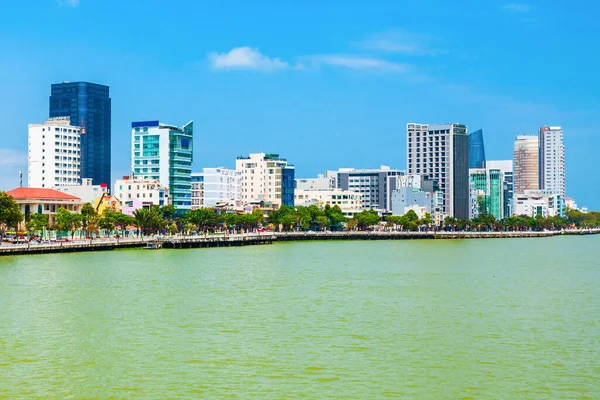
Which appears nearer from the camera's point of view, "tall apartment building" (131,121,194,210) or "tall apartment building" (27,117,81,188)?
"tall apartment building" (131,121,194,210)

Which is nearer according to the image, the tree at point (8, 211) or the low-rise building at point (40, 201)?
the tree at point (8, 211)

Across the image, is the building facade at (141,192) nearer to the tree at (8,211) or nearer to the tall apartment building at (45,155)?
the tall apartment building at (45,155)

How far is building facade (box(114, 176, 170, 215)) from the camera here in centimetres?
15488

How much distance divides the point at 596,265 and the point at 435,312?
152 feet

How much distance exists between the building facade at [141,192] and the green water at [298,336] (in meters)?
88.2

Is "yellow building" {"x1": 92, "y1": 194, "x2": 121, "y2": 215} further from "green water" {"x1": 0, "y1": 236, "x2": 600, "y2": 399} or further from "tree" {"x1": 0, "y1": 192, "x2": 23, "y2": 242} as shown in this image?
"green water" {"x1": 0, "y1": 236, "x2": 600, "y2": 399}

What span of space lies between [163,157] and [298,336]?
13655cm

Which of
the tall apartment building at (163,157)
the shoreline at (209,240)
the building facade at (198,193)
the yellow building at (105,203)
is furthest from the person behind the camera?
the building facade at (198,193)

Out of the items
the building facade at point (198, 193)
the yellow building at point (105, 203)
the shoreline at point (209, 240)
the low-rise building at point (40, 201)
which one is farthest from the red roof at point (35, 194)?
the building facade at point (198, 193)

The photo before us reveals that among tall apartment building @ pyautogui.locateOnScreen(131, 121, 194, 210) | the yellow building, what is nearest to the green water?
the yellow building

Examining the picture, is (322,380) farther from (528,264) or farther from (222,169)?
(222,169)

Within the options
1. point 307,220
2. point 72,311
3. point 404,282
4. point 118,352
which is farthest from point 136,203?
point 118,352

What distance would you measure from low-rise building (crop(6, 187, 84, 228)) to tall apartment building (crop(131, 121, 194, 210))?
Result: 31.6m

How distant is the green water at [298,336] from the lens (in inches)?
1134
